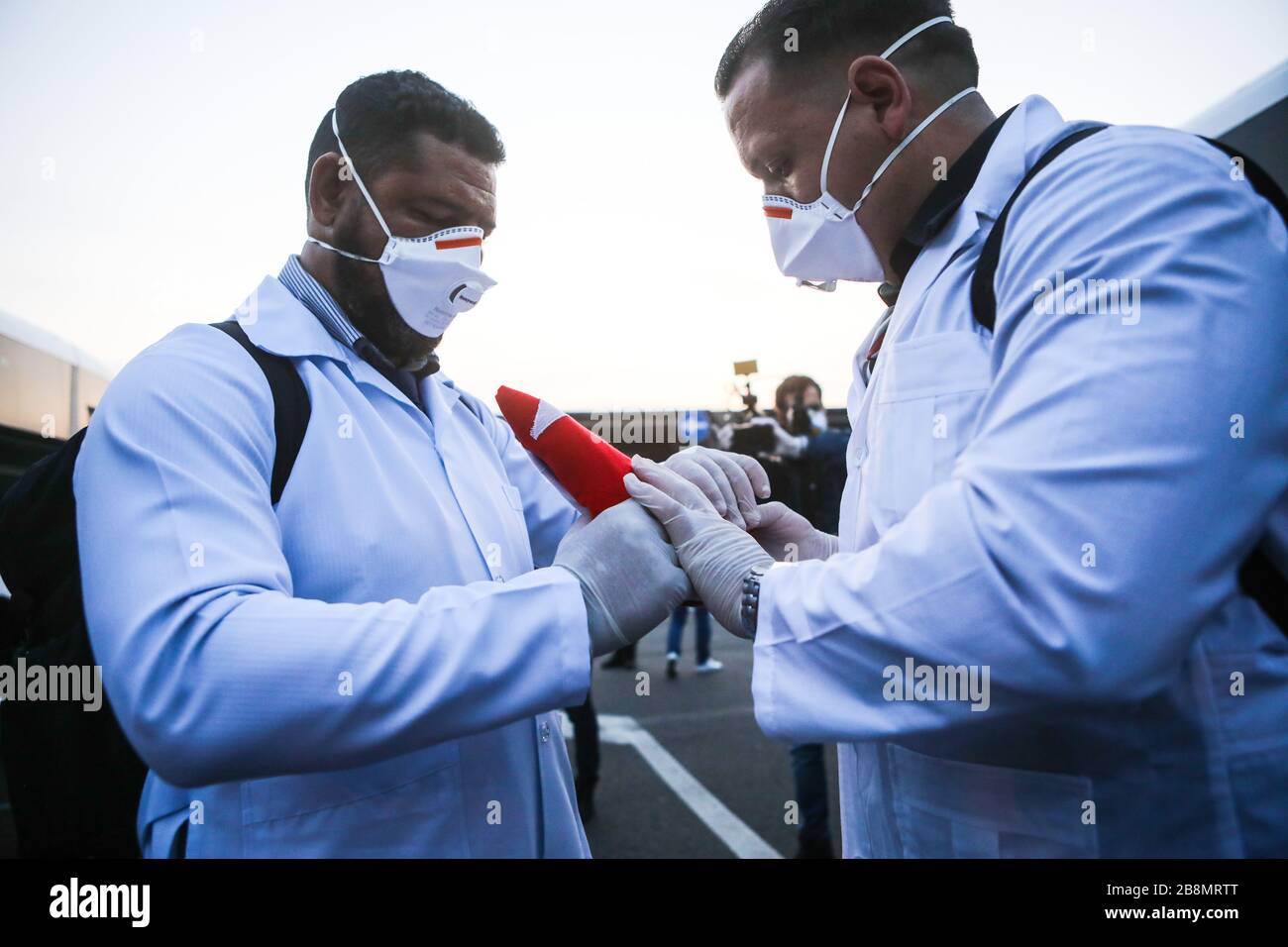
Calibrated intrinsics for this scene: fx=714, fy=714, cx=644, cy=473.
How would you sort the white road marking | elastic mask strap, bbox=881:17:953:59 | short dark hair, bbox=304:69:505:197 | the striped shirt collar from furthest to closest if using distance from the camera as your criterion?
the white road marking
short dark hair, bbox=304:69:505:197
the striped shirt collar
elastic mask strap, bbox=881:17:953:59

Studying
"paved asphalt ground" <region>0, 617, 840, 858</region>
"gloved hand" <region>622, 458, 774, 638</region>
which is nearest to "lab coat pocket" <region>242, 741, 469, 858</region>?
"gloved hand" <region>622, 458, 774, 638</region>

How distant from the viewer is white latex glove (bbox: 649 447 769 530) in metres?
1.49

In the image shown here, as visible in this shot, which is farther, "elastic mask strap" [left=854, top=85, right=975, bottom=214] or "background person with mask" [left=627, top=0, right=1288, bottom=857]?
"elastic mask strap" [left=854, top=85, right=975, bottom=214]

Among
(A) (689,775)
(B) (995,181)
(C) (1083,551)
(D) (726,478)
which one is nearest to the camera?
(C) (1083,551)

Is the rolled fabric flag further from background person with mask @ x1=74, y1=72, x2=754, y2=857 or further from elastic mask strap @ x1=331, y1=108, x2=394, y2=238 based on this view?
elastic mask strap @ x1=331, y1=108, x2=394, y2=238

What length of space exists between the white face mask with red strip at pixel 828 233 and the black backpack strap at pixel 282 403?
99 cm

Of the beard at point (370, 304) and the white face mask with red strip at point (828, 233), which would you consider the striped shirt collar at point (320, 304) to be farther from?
the white face mask with red strip at point (828, 233)

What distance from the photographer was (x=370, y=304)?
1.57m

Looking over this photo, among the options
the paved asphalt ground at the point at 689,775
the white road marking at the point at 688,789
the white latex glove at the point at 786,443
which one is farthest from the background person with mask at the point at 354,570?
the white latex glove at the point at 786,443

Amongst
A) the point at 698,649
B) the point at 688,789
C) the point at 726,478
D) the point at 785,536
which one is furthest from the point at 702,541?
the point at 698,649

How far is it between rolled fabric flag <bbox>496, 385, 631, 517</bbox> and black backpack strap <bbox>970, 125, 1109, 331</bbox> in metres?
0.68

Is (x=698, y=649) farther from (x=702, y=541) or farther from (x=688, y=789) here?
(x=702, y=541)

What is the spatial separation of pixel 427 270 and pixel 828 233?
0.86m
